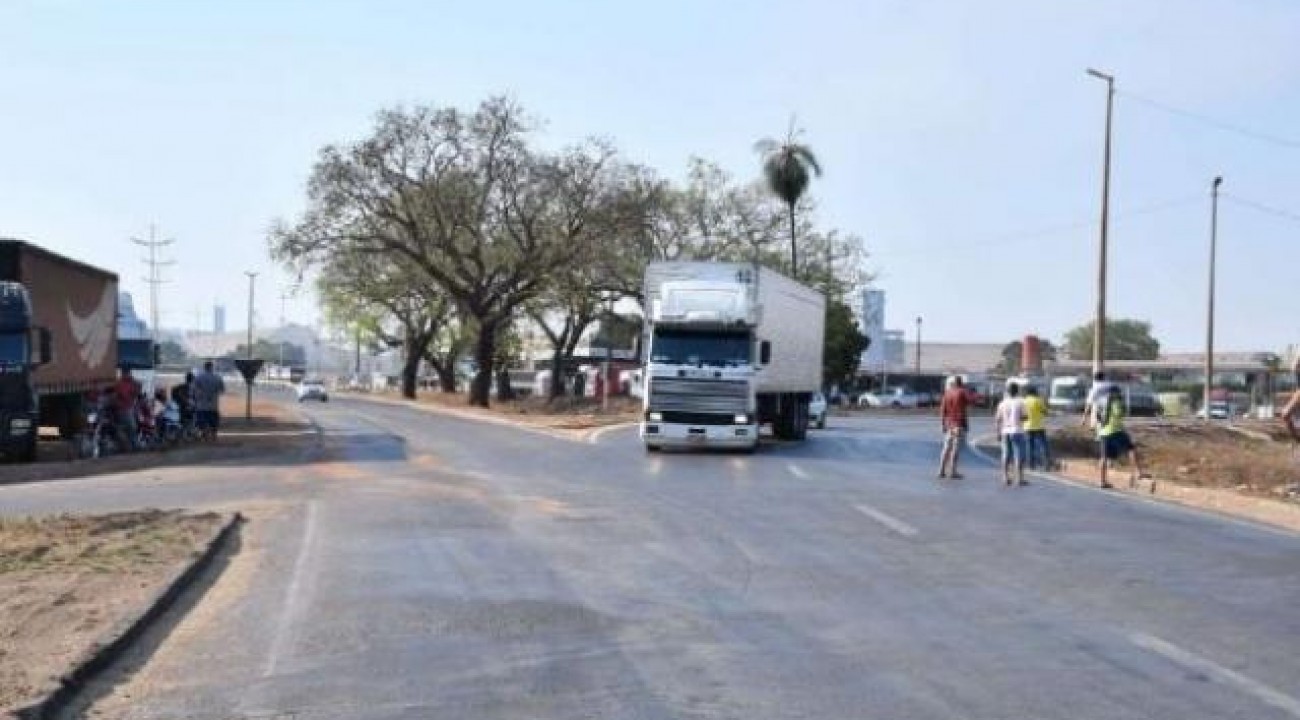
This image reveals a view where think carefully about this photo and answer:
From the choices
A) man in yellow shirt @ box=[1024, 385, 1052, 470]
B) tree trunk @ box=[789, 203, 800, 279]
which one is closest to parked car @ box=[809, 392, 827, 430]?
man in yellow shirt @ box=[1024, 385, 1052, 470]

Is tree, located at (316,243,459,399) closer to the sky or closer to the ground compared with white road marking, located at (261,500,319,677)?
closer to the sky

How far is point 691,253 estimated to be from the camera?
7775 centimetres

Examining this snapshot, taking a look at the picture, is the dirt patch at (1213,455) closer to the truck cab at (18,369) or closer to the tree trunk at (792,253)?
the truck cab at (18,369)

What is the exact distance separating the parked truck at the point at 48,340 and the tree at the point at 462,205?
25.1 metres

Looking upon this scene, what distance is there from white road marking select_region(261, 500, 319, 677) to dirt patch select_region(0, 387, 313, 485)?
10884 mm

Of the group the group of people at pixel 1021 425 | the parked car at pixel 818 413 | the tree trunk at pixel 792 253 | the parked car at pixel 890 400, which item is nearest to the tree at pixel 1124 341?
the parked car at pixel 890 400

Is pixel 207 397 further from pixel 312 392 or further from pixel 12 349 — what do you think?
pixel 312 392

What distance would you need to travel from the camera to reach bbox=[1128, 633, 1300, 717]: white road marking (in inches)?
322

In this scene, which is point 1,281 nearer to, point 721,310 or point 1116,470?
point 721,310

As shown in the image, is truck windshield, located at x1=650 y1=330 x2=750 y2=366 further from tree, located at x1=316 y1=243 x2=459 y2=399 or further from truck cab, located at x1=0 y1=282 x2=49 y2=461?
tree, located at x1=316 y1=243 x2=459 y2=399

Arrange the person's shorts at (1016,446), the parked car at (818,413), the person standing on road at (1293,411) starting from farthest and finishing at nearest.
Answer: the parked car at (818,413) → the person's shorts at (1016,446) → the person standing on road at (1293,411)

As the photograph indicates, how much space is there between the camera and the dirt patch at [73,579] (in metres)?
8.85

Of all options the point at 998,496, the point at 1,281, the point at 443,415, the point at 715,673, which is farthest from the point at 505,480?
the point at 443,415

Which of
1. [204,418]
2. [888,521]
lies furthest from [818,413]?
[888,521]
